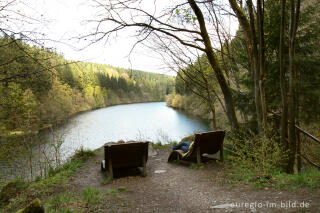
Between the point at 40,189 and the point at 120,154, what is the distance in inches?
69.7

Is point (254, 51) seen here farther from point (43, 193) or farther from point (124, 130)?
point (124, 130)

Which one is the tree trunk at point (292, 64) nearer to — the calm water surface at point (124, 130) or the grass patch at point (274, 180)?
the grass patch at point (274, 180)

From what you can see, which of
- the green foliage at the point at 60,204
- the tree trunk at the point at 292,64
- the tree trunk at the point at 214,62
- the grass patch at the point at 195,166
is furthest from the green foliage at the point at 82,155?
the tree trunk at the point at 292,64

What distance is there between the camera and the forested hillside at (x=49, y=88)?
3120 mm

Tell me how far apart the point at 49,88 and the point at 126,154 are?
15353 mm

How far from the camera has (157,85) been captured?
110 metres

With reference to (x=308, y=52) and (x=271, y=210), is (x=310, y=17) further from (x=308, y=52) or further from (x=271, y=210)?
(x=271, y=210)

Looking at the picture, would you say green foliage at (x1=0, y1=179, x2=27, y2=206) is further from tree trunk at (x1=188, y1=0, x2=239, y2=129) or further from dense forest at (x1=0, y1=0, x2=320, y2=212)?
tree trunk at (x1=188, y1=0, x2=239, y2=129)

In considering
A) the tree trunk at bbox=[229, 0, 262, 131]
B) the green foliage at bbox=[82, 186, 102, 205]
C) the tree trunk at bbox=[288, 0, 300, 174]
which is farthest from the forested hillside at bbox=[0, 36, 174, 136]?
the tree trunk at bbox=[288, 0, 300, 174]

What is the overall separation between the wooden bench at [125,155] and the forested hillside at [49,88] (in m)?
1.74

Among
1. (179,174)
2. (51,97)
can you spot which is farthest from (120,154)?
(51,97)

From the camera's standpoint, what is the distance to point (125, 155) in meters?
5.26

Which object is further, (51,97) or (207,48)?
(51,97)

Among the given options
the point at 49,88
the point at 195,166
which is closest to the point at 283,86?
the point at 195,166
